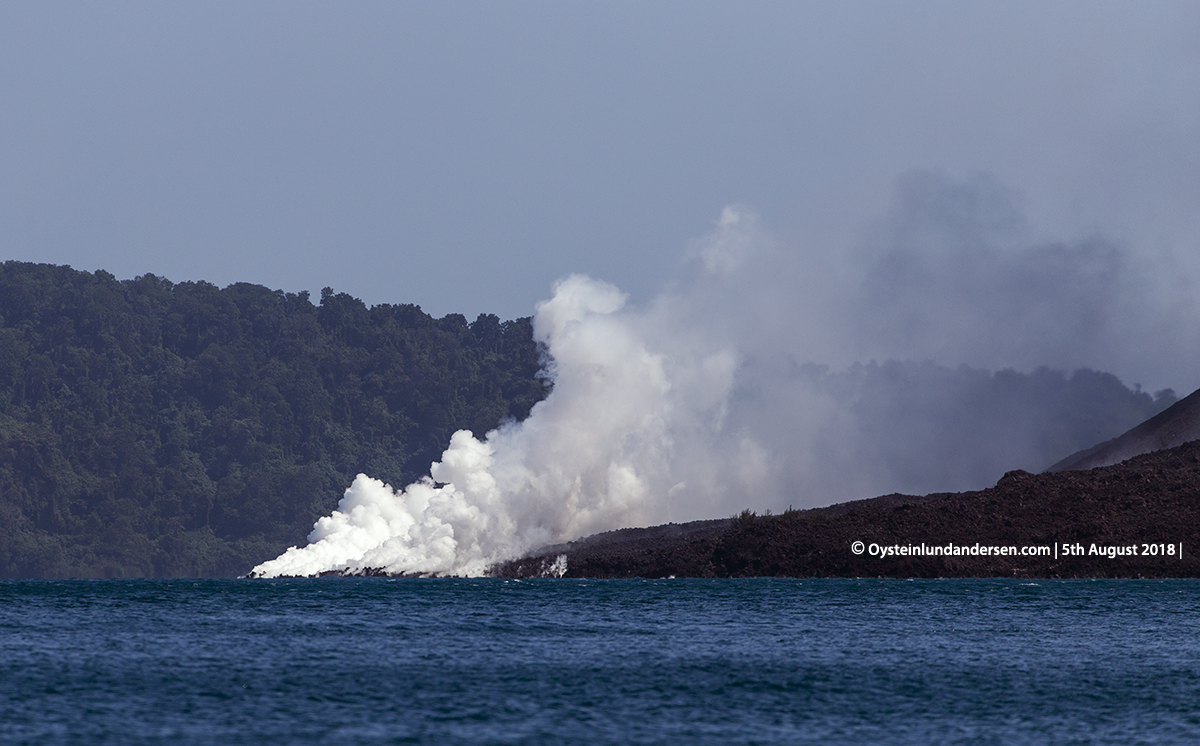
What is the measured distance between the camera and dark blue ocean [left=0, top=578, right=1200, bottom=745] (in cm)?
7006

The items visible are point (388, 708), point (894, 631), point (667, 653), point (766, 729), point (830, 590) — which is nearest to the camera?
point (766, 729)

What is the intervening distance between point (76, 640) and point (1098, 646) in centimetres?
6949

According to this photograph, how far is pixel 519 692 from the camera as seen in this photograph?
83.2 m

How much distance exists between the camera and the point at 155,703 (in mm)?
76812

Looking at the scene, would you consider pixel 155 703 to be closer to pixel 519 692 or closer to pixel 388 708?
pixel 388 708

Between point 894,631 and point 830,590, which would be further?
point 830,590

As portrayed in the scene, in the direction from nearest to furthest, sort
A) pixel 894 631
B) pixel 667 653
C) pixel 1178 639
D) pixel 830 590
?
pixel 667 653 → pixel 1178 639 → pixel 894 631 → pixel 830 590

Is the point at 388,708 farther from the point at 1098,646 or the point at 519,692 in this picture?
the point at 1098,646

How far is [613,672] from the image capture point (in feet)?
305

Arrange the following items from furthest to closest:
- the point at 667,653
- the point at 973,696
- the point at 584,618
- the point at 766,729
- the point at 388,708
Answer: the point at 584,618, the point at 667,653, the point at 973,696, the point at 388,708, the point at 766,729

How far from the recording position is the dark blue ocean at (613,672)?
70.1 m

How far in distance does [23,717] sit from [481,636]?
48.8 m

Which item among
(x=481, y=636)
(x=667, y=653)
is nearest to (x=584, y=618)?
(x=481, y=636)

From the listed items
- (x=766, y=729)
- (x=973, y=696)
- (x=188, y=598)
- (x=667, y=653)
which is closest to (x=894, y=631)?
(x=667, y=653)
